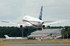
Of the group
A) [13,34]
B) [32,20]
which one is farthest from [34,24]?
[13,34]

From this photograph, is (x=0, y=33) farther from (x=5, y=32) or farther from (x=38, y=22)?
(x=38, y=22)

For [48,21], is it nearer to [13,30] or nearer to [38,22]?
[38,22]

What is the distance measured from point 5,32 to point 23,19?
102686 mm

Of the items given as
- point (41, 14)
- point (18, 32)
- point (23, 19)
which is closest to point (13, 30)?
point (18, 32)

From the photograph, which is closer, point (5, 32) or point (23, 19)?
point (23, 19)

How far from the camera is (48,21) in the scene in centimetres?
8575

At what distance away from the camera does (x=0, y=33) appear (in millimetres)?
189750

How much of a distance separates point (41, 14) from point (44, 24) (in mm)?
23332

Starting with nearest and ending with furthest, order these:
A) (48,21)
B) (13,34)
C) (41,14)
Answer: (48,21) → (41,14) → (13,34)

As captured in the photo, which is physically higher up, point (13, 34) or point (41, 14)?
point (41, 14)

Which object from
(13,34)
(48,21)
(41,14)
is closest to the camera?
(48,21)

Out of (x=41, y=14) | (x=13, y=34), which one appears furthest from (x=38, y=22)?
(x=13, y=34)

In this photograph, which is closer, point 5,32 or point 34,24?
point 34,24

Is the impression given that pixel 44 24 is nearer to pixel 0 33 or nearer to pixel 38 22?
pixel 38 22
